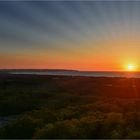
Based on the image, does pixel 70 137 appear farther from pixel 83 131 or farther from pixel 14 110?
pixel 14 110

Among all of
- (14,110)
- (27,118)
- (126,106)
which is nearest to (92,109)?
(126,106)

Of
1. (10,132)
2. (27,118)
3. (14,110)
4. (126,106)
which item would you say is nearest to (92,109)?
(126,106)

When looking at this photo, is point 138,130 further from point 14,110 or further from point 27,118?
point 14,110

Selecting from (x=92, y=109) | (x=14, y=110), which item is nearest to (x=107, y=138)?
(x=92, y=109)

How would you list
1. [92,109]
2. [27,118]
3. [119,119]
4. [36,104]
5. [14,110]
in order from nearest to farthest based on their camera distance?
[119,119]
[27,118]
[92,109]
[14,110]
[36,104]

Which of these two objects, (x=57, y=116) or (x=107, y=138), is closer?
(x=107, y=138)

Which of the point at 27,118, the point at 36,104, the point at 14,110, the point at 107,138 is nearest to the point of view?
the point at 107,138

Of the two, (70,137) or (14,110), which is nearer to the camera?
(70,137)

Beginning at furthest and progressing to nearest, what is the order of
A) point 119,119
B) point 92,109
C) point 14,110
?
point 14,110
point 92,109
point 119,119

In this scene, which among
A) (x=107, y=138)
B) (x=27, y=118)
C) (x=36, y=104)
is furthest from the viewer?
(x=36, y=104)
